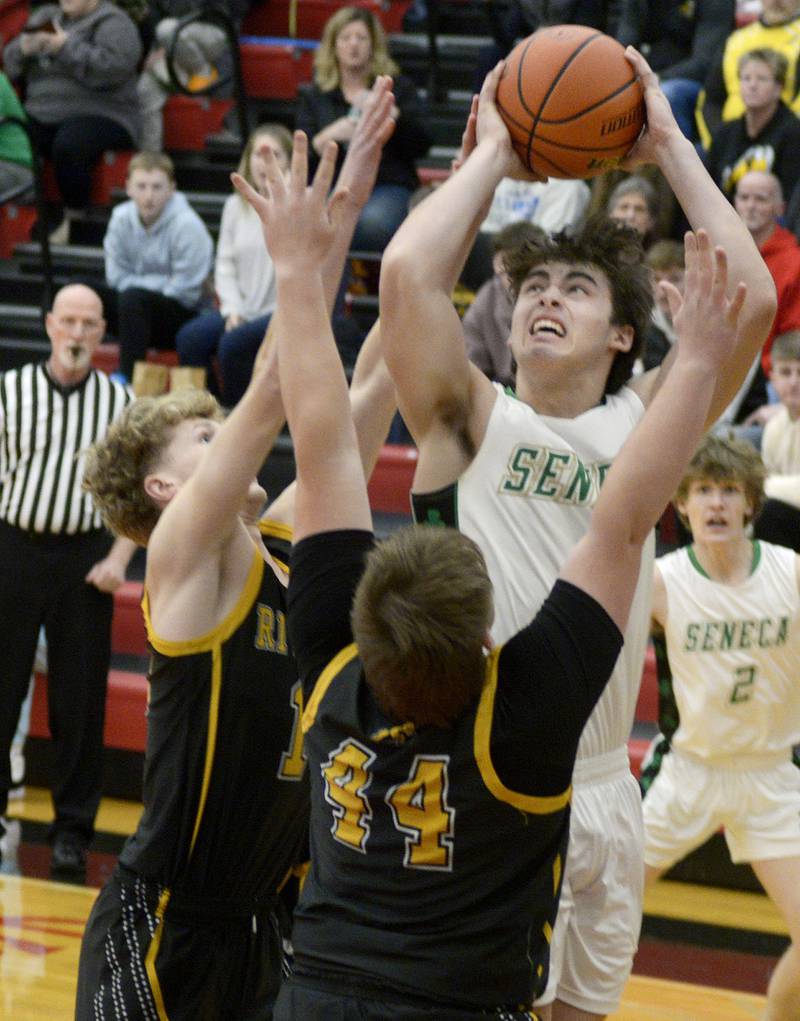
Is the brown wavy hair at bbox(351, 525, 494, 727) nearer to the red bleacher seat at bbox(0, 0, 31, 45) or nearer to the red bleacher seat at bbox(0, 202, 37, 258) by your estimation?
the red bleacher seat at bbox(0, 202, 37, 258)

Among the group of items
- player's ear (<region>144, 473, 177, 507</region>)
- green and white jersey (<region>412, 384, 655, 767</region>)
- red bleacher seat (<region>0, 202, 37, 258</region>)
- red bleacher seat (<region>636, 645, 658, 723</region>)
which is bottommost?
red bleacher seat (<region>636, 645, 658, 723</region>)

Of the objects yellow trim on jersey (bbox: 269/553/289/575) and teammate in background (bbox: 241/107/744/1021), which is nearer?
teammate in background (bbox: 241/107/744/1021)

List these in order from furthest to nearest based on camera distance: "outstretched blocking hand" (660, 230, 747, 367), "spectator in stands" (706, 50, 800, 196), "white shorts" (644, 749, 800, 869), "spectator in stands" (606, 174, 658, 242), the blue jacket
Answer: the blue jacket, "spectator in stands" (706, 50, 800, 196), "spectator in stands" (606, 174, 658, 242), "white shorts" (644, 749, 800, 869), "outstretched blocking hand" (660, 230, 747, 367)

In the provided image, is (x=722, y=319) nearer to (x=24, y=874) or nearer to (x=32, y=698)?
(x=24, y=874)

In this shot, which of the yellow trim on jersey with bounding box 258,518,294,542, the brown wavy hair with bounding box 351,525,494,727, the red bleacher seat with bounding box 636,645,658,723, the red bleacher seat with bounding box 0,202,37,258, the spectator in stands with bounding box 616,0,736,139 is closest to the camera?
the brown wavy hair with bounding box 351,525,494,727

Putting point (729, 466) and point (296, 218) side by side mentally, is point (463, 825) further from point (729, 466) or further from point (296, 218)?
point (729, 466)

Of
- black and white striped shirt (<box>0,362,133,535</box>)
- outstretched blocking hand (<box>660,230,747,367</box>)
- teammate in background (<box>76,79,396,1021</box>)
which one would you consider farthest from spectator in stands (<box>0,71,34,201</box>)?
outstretched blocking hand (<box>660,230,747,367</box>)

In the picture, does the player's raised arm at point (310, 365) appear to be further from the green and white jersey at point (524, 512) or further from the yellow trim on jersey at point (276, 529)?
the yellow trim on jersey at point (276, 529)

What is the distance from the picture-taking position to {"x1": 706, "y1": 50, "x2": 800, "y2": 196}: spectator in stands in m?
7.97

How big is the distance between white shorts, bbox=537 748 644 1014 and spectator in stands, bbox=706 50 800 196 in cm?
533

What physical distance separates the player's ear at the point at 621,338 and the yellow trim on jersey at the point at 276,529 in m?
0.80

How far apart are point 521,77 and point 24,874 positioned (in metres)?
4.28

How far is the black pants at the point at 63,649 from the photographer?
6.67m

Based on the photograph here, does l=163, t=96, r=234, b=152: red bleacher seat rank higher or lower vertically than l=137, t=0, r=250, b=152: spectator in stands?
lower
